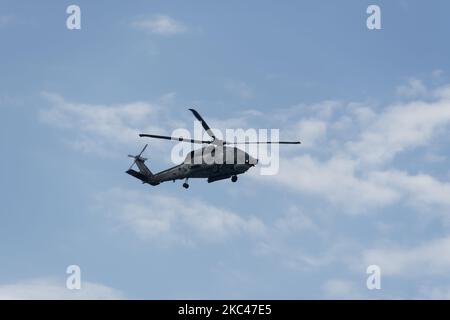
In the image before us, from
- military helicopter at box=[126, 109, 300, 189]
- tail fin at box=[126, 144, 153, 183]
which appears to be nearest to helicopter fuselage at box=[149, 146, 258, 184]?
military helicopter at box=[126, 109, 300, 189]

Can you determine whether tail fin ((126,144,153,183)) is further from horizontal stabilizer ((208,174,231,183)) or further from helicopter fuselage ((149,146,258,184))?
horizontal stabilizer ((208,174,231,183))

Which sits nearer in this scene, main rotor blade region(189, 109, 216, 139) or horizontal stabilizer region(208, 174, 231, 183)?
main rotor blade region(189, 109, 216, 139)

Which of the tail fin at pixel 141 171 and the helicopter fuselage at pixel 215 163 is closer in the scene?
the helicopter fuselage at pixel 215 163

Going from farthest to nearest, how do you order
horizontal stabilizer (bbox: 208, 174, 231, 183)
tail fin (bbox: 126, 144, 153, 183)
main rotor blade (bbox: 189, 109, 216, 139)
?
tail fin (bbox: 126, 144, 153, 183) → horizontal stabilizer (bbox: 208, 174, 231, 183) → main rotor blade (bbox: 189, 109, 216, 139)

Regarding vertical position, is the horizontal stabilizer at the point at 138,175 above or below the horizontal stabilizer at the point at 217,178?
above

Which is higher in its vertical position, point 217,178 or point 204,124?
point 204,124

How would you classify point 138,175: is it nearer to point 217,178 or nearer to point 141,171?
point 141,171

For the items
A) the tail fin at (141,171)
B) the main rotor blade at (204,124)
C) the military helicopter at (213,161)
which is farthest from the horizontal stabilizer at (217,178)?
the tail fin at (141,171)

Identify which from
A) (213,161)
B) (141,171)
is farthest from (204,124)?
(141,171)

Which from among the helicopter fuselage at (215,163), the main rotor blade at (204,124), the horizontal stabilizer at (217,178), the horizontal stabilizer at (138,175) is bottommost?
the horizontal stabilizer at (217,178)

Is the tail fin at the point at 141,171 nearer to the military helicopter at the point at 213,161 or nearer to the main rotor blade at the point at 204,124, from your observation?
the military helicopter at the point at 213,161

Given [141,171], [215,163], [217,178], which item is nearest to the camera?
[215,163]

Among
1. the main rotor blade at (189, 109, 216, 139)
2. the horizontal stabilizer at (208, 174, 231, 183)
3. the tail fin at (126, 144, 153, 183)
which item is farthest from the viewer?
the tail fin at (126, 144, 153, 183)
